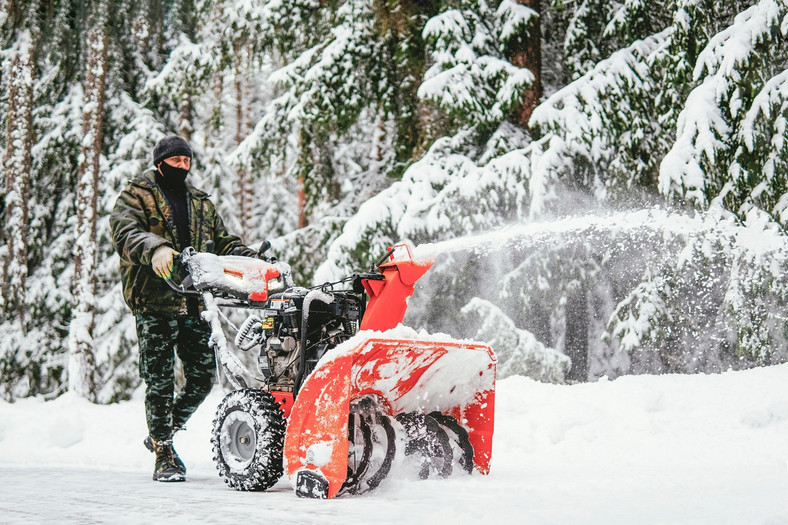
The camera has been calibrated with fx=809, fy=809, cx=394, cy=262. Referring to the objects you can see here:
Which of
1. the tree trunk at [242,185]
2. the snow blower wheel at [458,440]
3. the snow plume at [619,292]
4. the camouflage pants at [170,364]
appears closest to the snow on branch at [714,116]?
the snow plume at [619,292]

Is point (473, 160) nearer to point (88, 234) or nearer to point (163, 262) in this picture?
point (88, 234)

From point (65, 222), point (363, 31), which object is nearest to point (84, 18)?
point (65, 222)

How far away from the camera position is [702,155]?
784 cm

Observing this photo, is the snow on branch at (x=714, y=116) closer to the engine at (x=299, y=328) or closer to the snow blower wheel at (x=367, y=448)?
the engine at (x=299, y=328)

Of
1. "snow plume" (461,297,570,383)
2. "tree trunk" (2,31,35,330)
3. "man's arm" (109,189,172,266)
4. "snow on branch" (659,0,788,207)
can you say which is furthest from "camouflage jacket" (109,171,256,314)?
"tree trunk" (2,31,35,330)

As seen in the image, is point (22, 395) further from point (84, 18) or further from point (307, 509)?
point (307, 509)

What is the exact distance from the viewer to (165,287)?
187 inches

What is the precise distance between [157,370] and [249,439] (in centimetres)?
88

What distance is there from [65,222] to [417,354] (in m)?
12.6

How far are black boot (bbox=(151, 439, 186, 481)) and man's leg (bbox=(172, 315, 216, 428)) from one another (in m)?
0.31

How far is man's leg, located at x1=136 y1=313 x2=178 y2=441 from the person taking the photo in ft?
15.3

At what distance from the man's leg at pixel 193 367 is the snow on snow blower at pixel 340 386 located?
37 cm

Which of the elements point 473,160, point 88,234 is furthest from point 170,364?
point 88,234

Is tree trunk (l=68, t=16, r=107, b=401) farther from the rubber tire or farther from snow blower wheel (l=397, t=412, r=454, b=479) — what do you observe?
snow blower wheel (l=397, t=412, r=454, b=479)
